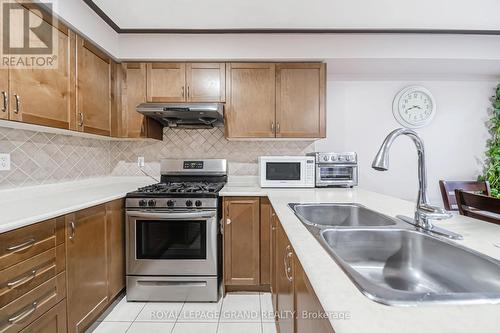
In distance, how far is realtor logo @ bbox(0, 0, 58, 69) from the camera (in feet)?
4.65

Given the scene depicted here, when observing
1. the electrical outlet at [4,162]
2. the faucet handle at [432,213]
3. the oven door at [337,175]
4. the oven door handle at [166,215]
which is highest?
the electrical outlet at [4,162]

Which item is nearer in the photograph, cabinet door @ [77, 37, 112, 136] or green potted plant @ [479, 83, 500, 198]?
cabinet door @ [77, 37, 112, 136]

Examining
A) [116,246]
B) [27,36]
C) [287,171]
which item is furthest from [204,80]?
[116,246]

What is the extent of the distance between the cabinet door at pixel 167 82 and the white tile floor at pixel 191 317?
1844 mm

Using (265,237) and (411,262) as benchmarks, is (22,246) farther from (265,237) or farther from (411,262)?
(411,262)

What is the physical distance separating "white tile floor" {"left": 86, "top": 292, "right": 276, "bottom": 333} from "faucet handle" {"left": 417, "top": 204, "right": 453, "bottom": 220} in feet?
4.33

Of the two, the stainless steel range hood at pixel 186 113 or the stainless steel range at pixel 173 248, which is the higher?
the stainless steel range hood at pixel 186 113

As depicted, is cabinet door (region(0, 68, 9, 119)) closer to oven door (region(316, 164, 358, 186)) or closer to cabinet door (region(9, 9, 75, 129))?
cabinet door (region(9, 9, 75, 129))

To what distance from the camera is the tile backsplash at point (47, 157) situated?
172 centimetres

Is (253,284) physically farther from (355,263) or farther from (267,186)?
(355,263)

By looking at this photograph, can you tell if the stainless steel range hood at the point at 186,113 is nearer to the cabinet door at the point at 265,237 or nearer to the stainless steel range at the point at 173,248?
the stainless steel range at the point at 173,248

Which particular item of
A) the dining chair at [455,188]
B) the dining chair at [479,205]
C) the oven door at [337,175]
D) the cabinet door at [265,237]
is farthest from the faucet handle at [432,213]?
the dining chair at [455,188]

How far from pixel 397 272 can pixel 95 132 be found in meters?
2.35

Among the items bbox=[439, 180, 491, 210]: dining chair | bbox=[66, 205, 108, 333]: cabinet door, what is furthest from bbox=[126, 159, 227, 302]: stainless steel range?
bbox=[439, 180, 491, 210]: dining chair
